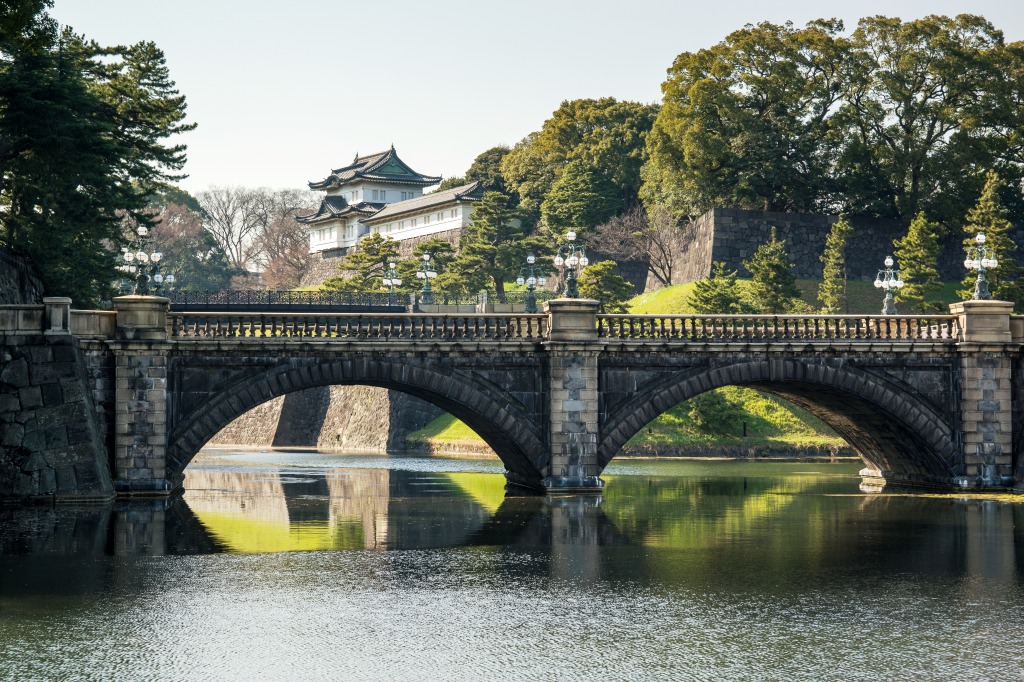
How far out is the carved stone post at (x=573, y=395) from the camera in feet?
149

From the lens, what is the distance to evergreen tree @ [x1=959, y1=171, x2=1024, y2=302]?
3125 inches

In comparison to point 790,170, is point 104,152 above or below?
below

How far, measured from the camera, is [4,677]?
1894 centimetres

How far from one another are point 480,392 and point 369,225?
309 ft

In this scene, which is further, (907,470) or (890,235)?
(890,235)

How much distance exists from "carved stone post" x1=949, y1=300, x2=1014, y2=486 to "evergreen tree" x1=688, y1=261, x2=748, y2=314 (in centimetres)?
3061

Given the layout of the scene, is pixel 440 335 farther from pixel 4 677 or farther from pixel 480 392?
pixel 4 677

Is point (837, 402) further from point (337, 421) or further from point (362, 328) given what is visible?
point (337, 421)

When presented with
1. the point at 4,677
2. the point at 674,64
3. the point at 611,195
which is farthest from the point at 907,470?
the point at 611,195

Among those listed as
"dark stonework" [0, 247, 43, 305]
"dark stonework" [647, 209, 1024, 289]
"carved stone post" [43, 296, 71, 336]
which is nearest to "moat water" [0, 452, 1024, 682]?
"carved stone post" [43, 296, 71, 336]

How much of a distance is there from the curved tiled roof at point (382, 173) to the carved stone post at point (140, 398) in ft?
327

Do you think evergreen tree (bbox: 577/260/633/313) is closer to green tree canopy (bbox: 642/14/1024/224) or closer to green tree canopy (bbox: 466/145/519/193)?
green tree canopy (bbox: 642/14/1024/224)

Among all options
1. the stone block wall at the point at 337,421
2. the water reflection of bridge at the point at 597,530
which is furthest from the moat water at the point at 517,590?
the stone block wall at the point at 337,421

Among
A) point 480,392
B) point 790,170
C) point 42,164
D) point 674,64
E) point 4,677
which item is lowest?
point 4,677
